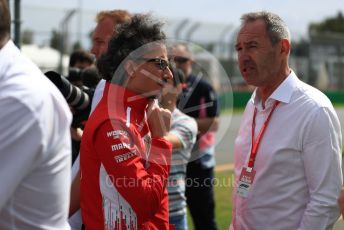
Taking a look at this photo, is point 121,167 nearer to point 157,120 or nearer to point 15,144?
point 157,120

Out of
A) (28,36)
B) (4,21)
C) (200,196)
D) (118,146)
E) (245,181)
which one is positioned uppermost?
(4,21)

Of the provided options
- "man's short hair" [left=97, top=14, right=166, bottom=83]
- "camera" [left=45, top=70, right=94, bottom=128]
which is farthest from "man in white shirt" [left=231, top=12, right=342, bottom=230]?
"camera" [left=45, top=70, right=94, bottom=128]

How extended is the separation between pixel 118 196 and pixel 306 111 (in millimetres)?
982

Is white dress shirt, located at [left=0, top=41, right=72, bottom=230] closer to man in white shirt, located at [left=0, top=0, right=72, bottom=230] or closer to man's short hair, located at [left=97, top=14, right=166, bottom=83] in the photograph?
man in white shirt, located at [left=0, top=0, right=72, bottom=230]

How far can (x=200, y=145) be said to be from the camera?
240 inches

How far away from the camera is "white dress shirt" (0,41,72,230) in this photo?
167 cm

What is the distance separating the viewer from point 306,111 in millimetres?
2854

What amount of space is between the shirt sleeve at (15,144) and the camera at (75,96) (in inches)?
47.4

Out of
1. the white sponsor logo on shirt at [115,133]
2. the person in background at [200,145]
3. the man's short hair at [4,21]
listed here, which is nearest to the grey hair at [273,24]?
the white sponsor logo on shirt at [115,133]

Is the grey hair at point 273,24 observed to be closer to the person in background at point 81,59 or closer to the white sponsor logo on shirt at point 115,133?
the white sponsor logo on shirt at point 115,133

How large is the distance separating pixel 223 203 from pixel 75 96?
5.24 metres

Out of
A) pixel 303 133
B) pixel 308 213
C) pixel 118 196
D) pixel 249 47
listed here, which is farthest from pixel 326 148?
pixel 118 196

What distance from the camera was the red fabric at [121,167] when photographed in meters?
2.51

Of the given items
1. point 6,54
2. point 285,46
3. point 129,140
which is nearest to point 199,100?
point 285,46
